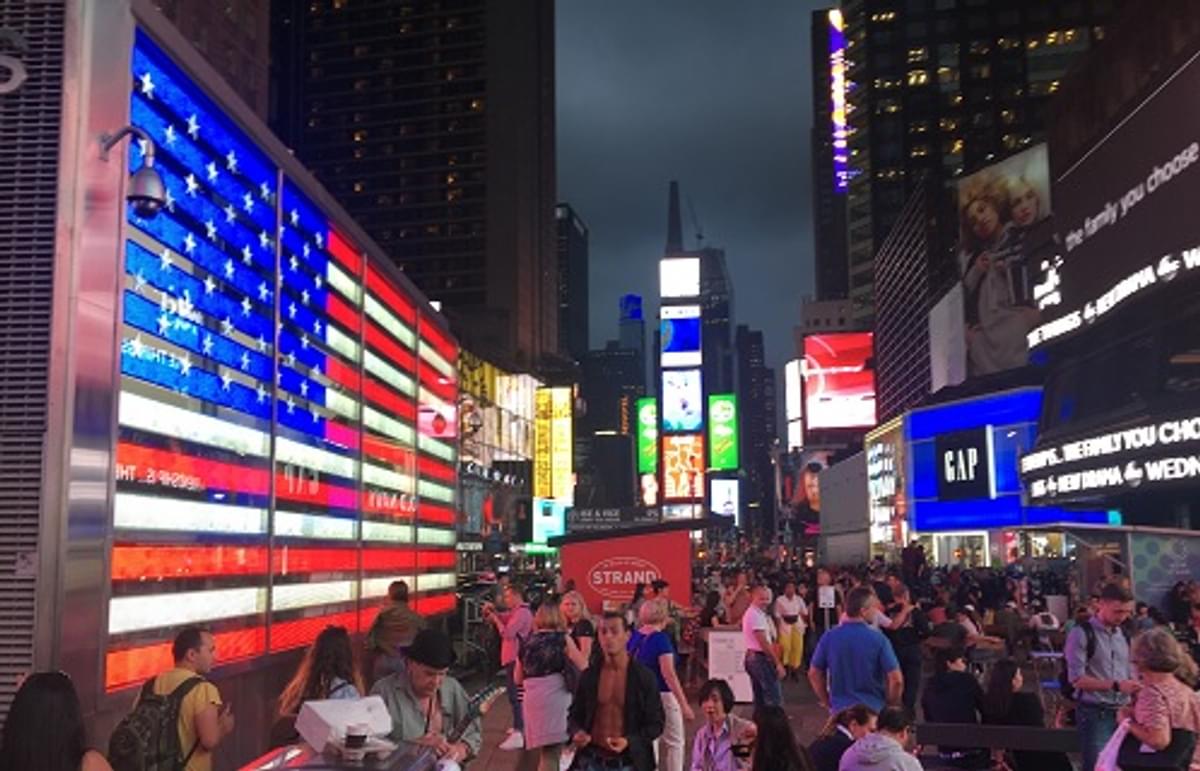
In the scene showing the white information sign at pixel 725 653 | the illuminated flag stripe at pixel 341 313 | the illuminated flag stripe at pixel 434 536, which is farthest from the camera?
the illuminated flag stripe at pixel 434 536

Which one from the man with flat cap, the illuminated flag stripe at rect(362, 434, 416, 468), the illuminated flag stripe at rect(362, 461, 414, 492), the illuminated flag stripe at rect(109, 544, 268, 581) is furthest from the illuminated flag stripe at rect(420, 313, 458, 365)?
the man with flat cap

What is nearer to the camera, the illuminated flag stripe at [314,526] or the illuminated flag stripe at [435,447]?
the illuminated flag stripe at [314,526]

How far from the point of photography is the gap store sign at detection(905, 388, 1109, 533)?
5594 centimetres

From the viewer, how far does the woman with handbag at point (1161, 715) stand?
5.86 metres

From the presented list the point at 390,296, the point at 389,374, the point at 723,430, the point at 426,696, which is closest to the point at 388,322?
the point at 390,296

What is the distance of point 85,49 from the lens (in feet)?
28.1

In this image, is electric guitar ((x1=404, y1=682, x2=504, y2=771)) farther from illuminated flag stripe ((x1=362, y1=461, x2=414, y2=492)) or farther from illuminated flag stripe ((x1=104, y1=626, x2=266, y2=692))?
illuminated flag stripe ((x1=362, y1=461, x2=414, y2=492))

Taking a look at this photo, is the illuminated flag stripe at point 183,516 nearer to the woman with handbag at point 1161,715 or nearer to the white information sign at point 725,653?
the white information sign at point 725,653

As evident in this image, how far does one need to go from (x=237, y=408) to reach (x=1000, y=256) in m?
58.8

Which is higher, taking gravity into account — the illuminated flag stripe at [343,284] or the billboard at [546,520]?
the illuminated flag stripe at [343,284]

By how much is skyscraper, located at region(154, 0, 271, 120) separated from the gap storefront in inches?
1551

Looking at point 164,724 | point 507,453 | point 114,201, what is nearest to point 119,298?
point 114,201

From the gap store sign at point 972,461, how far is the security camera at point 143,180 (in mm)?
49010

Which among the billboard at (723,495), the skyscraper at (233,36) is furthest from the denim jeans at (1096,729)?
the billboard at (723,495)
